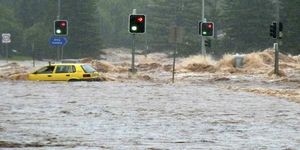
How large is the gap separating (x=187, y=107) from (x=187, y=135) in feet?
22.5

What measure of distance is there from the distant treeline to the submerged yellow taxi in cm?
5490

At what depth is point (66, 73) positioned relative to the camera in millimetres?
34031

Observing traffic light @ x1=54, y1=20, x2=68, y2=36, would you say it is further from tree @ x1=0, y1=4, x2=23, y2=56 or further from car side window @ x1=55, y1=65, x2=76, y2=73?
tree @ x1=0, y1=4, x2=23, y2=56

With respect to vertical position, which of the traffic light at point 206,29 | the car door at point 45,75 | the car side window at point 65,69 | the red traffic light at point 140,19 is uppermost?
the red traffic light at point 140,19

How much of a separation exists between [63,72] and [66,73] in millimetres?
162

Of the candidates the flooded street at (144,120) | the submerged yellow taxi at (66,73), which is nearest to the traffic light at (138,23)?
the submerged yellow taxi at (66,73)

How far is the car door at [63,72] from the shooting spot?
1336 inches

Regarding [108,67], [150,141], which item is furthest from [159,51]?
[150,141]

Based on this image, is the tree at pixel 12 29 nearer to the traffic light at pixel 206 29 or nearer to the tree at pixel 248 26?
the tree at pixel 248 26

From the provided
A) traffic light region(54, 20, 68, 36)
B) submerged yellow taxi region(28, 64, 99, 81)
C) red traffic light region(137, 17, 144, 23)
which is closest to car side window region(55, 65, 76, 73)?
submerged yellow taxi region(28, 64, 99, 81)

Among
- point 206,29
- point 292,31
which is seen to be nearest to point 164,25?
point 292,31

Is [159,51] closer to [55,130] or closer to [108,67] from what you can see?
[108,67]

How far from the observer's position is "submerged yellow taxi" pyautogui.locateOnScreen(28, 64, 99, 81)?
33.8 m

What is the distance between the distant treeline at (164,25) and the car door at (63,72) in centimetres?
5518
